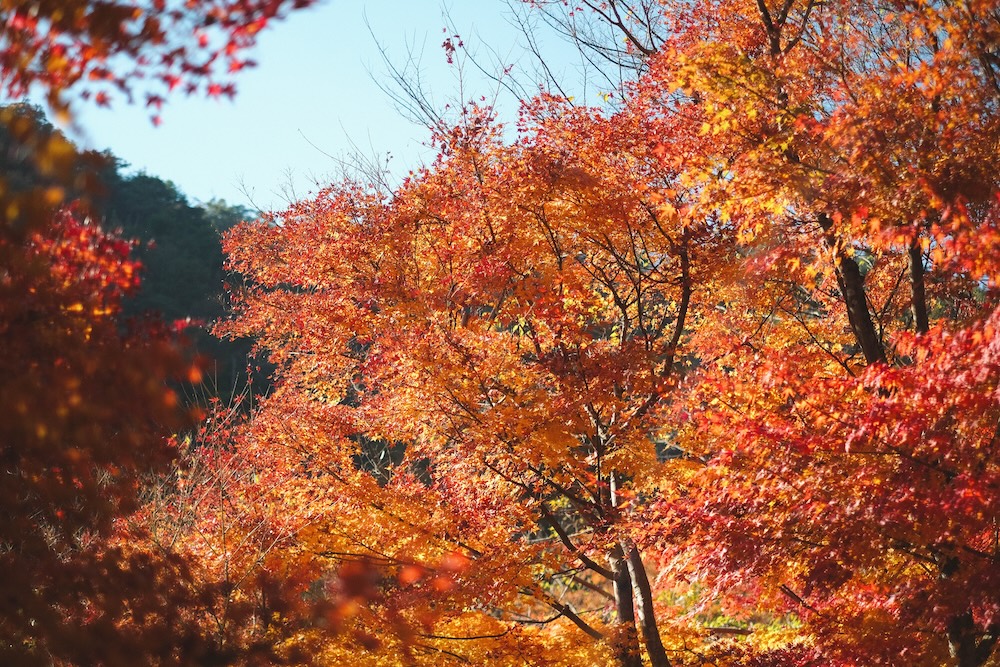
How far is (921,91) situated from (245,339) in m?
21.5

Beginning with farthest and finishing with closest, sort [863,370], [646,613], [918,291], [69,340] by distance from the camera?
[646,613] → [918,291] → [863,370] → [69,340]

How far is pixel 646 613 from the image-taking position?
8.25 meters

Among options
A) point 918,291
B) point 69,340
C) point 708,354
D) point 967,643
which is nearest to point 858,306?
point 918,291

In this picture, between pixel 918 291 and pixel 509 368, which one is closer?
pixel 918 291

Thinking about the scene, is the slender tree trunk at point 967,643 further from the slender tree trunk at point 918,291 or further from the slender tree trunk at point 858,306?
the slender tree trunk at point 918,291

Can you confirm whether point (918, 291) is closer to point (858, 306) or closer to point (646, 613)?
point (858, 306)

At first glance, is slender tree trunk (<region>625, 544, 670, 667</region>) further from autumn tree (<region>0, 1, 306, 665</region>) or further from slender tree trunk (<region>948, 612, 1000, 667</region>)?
autumn tree (<region>0, 1, 306, 665</region>)

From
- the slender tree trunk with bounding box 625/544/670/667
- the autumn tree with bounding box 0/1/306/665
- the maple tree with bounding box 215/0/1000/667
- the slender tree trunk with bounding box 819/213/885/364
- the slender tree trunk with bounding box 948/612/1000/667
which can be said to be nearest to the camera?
the autumn tree with bounding box 0/1/306/665

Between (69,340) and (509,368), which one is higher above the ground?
(509,368)

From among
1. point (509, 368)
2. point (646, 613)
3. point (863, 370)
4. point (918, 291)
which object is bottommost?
point (646, 613)

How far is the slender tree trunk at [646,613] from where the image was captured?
808 cm

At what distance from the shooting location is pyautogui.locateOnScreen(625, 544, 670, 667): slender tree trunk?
8.08 m

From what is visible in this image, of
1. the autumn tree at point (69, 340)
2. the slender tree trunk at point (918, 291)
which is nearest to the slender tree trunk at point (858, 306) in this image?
the slender tree trunk at point (918, 291)

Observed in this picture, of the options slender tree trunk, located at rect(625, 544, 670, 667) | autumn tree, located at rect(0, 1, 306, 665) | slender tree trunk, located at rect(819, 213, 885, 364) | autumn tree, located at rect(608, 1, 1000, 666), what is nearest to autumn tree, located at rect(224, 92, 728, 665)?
slender tree trunk, located at rect(625, 544, 670, 667)
